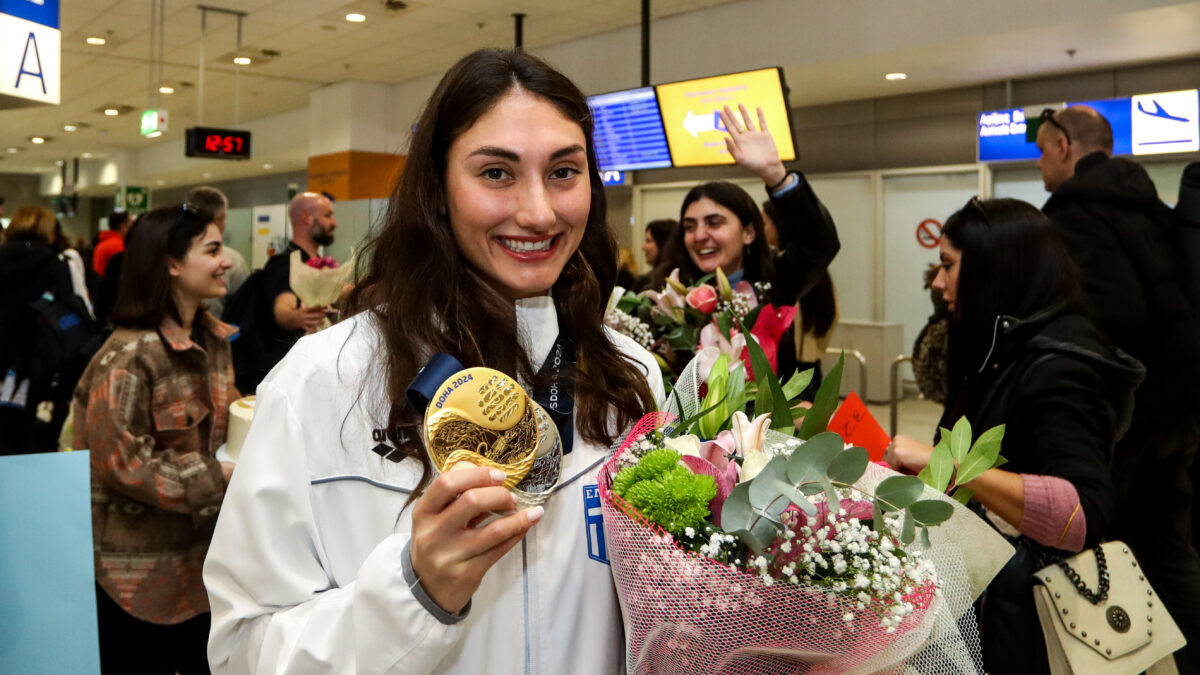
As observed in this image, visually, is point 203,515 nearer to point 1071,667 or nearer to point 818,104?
point 1071,667

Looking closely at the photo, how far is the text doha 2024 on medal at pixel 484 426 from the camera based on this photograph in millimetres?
894

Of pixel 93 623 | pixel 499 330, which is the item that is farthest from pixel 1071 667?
pixel 93 623

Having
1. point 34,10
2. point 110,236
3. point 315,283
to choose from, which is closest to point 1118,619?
point 315,283

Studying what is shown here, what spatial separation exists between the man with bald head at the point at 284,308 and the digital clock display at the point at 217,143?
17.4 ft

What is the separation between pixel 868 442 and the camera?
1598 millimetres

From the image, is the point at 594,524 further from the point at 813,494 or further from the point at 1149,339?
the point at 1149,339

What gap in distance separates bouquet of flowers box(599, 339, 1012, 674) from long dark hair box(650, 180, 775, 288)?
2.12m

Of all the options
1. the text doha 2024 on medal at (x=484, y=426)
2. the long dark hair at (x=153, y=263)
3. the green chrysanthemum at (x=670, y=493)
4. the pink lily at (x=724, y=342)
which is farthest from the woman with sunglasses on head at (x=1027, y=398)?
the long dark hair at (x=153, y=263)

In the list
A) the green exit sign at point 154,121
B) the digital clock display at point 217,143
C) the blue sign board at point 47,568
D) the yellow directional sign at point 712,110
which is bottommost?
the blue sign board at point 47,568

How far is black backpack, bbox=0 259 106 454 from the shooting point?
4.08m

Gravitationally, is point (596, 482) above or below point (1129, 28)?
below

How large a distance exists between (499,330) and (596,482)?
0.23m

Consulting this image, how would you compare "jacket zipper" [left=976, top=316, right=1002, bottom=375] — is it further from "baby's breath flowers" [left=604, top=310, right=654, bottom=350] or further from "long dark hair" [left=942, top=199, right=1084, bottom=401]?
"baby's breath flowers" [left=604, top=310, right=654, bottom=350]

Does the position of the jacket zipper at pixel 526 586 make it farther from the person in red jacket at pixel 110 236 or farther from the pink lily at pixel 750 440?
the person in red jacket at pixel 110 236
